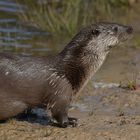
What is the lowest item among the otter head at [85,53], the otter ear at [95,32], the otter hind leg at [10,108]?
the otter hind leg at [10,108]

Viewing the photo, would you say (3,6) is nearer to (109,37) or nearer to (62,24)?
(62,24)

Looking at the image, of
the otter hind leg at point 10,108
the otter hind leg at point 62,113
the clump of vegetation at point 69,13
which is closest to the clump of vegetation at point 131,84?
the otter hind leg at point 62,113

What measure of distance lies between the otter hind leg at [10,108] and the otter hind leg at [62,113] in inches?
9.1

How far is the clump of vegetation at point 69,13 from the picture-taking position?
823 centimetres

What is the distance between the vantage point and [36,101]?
16.2 feet

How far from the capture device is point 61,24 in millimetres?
8266

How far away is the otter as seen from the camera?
4.87 metres

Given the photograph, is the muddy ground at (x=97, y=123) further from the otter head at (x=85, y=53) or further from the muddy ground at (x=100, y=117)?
the otter head at (x=85, y=53)

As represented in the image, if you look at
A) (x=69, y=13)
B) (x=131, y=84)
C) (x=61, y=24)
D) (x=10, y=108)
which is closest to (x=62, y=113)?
(x=10, y=108)

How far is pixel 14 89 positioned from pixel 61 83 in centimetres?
36

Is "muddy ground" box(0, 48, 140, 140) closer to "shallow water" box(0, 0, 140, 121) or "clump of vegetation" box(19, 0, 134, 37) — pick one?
"shallow water" box(0, 0, 140, 121)

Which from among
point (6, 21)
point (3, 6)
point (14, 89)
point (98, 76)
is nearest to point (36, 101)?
point (14, 89)

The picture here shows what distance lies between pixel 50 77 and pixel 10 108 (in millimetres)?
378

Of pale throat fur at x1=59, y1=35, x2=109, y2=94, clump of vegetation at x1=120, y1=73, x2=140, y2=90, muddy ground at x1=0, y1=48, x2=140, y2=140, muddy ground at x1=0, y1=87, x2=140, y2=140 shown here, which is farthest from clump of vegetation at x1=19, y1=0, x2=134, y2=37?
pale throat fur at x1=59, y1=35, x2=109, y2=94
